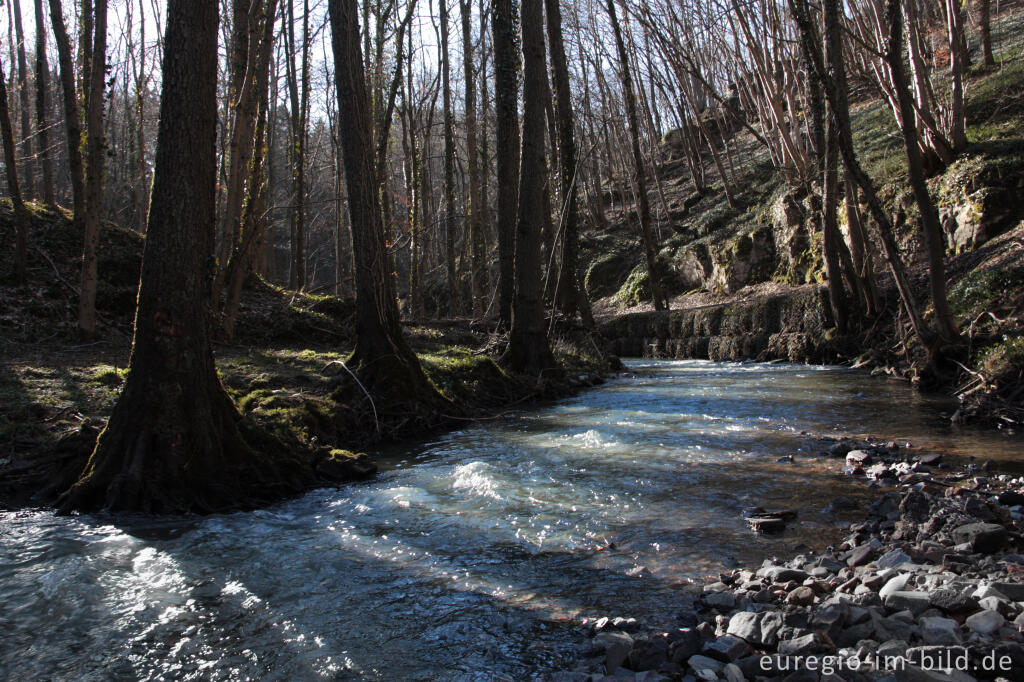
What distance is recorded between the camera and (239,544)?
424 cm

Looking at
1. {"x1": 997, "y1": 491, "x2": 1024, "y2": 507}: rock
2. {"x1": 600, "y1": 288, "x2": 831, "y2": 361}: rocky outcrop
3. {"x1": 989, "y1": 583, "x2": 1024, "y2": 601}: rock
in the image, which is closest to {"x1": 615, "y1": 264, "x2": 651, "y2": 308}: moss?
{"x1": 600, "y1": 288, "x2": 831, "y2": 361}: rocky outcrop

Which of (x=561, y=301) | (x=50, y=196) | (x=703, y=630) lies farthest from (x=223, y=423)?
(x=50, y=196)

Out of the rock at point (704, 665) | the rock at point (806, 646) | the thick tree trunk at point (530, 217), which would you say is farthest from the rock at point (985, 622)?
the thick tree trunk at point (530, 217)

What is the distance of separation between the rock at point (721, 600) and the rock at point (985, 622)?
3.14ft

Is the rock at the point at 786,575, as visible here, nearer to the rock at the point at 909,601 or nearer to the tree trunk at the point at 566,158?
the rock at the point at 909,601

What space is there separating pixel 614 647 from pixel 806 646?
30.7 inches

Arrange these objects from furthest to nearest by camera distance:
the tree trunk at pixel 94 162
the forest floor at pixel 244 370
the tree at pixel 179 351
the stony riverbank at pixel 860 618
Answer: the tree trunk at pixel 94 162, the forest floor at pixel 244 370, the tree at pixel 179 351, the stony riverbank at pixel 860 618

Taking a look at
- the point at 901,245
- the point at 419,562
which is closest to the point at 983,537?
the point at 419,562

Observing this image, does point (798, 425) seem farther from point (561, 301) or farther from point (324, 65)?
point (324, 65)

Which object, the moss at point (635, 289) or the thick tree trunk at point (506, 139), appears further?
the moss at point (635, 289)

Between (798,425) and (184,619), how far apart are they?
6741mm

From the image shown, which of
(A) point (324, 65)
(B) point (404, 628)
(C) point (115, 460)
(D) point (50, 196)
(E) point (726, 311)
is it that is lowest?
(B) point (404, 628)

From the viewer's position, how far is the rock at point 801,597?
2994mm

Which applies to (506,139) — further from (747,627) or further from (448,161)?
(747,627)
